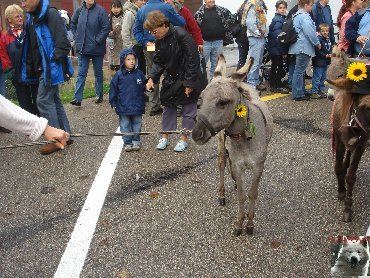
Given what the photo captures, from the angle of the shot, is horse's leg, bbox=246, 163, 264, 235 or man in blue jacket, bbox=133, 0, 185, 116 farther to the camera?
man in blue jacket, bbox=133, 0, 185, 116

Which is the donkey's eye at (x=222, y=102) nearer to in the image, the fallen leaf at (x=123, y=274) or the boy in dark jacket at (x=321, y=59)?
the fallen leaf at (x=123, y=274)

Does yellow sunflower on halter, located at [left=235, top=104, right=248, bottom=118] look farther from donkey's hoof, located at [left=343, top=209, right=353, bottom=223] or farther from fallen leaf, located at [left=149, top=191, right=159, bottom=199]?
fallen leaf, located at [left=149, top=191, right=159, bottom=199]

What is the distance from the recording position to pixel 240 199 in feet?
15.3

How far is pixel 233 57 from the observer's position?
584 inches

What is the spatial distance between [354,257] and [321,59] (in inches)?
300

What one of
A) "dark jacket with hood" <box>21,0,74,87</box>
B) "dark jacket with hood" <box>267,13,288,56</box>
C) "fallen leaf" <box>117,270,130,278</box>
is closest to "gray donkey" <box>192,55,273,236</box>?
"fallen leaf" <box>117,270,130,278</box>

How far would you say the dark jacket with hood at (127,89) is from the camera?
686 cm

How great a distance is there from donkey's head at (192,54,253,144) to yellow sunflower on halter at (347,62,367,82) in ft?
3.21

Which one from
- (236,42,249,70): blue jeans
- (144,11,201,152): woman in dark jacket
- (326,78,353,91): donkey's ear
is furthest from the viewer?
(236,42,249,70): blue jeans

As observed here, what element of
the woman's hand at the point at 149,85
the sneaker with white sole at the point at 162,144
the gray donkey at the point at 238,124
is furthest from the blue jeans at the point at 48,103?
the gray donkey at the point at 238,124

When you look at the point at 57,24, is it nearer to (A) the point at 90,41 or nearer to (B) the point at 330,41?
(A) the point at 90,41

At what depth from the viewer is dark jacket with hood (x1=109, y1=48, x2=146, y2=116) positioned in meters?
6.86

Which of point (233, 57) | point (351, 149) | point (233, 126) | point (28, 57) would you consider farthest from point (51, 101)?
point (233, 57)

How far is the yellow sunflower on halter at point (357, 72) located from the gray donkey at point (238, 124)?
883mm
